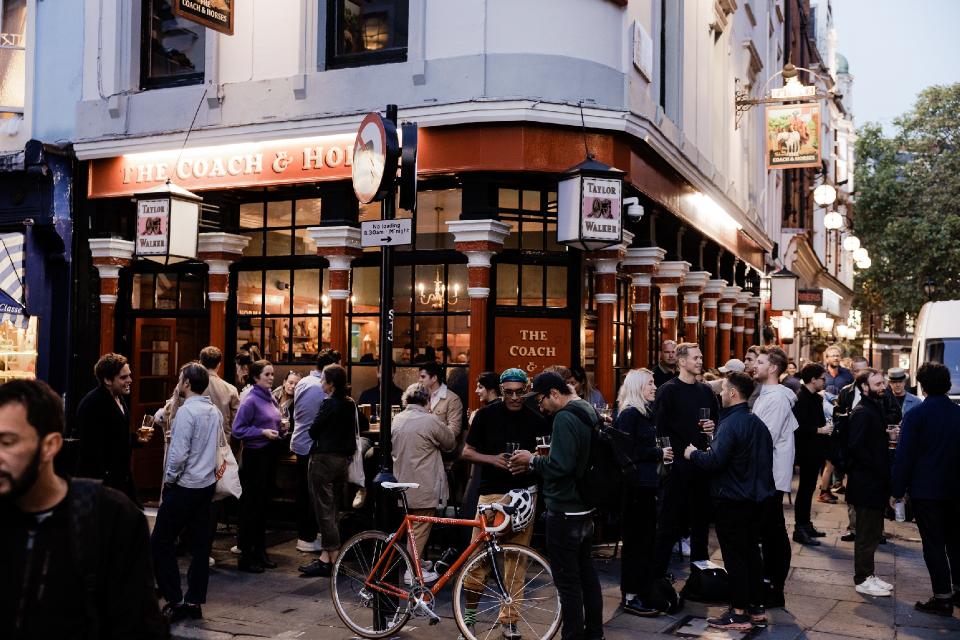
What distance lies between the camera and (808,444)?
423 inches

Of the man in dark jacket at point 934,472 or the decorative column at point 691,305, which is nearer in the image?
the man in dark jacket at point 934,472

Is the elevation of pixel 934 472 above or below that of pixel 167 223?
below

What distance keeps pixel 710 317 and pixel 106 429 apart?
14254 mm

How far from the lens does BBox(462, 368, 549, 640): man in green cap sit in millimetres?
6820

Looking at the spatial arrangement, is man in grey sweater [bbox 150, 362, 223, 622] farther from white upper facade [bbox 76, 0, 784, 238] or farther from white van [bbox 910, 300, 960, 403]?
white van [bbox 910, 300, 960, 403]

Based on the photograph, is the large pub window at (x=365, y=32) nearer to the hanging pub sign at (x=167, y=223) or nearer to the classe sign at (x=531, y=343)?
the hanging pub sign at (x=167, y=223)

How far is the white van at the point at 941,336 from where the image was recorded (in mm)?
15346

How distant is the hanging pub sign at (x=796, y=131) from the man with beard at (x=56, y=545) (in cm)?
1837

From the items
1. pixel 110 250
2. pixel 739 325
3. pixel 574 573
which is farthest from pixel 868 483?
pixel 739 325

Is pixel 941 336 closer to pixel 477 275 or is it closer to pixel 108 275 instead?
pixel 477 275

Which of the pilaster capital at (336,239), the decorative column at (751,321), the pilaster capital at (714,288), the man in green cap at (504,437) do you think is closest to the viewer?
the man in green cap at (504,437)

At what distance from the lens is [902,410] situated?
39.7ft

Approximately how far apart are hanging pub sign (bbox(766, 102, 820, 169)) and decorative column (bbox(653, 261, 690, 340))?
17.0 ft

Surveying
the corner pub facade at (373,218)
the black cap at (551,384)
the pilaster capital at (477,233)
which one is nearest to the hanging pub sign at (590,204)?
the corner pub facade at (373,218)
